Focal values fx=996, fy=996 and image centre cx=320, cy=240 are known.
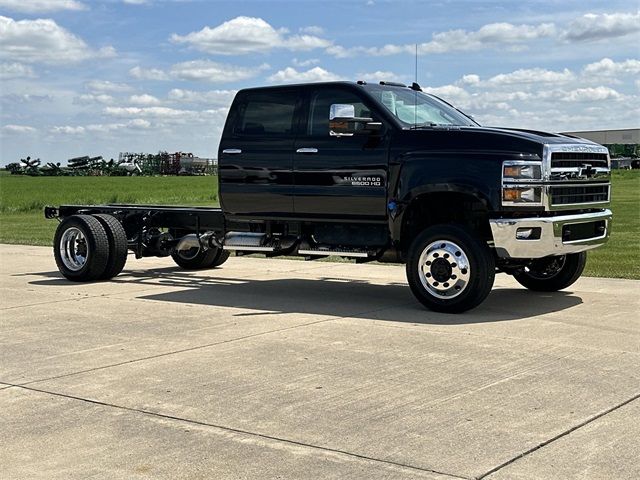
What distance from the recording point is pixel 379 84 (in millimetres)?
10812

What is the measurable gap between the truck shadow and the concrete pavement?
0.05 meters

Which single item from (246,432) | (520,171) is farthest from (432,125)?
(246,432)

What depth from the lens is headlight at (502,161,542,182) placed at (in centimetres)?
902

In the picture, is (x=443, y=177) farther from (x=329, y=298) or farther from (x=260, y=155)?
(x=260, y=155)

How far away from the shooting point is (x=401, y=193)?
32.0 ft

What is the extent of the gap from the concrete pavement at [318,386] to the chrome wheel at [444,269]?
0.98ft

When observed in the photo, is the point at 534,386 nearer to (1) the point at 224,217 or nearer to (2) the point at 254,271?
(1) the point at 224,217

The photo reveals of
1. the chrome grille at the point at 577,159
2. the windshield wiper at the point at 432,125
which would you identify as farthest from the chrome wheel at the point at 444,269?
the windshield wiper at the point at 432,125

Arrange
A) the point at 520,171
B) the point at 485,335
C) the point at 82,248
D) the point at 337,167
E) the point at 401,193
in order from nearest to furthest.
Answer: the point at 485,335, the point at 520,171, the point at 401,193, the point at 337,167, the point at 82,248

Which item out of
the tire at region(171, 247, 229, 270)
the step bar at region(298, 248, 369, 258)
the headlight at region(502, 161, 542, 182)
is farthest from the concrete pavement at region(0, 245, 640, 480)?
the tire at region(171, 247, 229, 270)

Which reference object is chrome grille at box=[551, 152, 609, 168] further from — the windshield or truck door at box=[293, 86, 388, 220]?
truck door at box=[293, 86, 388, 220]

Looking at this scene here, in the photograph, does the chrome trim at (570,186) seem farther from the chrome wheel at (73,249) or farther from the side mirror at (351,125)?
the chrome wheel at (73,249)

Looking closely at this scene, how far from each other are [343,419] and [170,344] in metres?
2.68

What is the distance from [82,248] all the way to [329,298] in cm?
355
